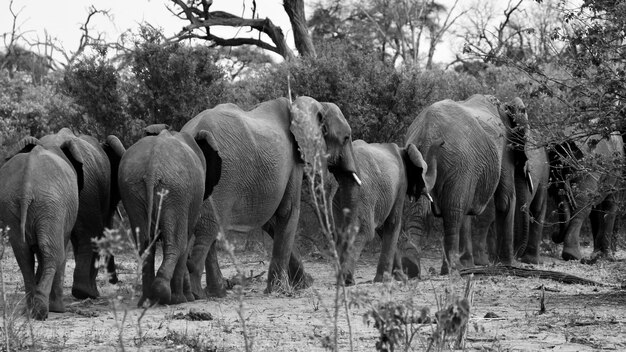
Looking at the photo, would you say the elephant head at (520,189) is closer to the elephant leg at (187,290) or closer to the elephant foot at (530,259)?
the elephant foot at (530,259)

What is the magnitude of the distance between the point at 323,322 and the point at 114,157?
3435mm

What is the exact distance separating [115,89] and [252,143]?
6.43m

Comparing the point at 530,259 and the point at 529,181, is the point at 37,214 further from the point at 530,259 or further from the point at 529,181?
the point at 530,259

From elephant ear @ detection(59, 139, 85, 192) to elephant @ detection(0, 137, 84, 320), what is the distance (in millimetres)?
611

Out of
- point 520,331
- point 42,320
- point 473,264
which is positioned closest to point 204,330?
point 42,320

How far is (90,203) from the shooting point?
9.73m

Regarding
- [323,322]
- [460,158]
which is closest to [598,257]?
[460,158]

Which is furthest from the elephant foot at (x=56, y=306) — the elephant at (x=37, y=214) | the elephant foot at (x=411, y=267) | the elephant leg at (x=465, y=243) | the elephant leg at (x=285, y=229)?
the elephant leg at (x=465, y=243)

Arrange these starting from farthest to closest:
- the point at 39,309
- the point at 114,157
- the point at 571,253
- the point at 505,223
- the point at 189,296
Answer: the point at 571,253
the point at 505,223
the point at 114,157
the point at 189,296
the point at 39,309

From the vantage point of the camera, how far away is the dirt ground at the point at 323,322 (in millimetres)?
6336

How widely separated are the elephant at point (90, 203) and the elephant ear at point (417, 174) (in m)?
3.03

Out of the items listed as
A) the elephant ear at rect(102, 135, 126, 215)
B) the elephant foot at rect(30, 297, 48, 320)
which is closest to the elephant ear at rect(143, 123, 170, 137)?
the elephant ear at rect(102, 135, 126, 215)

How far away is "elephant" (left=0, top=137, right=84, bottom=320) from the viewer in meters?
7.94

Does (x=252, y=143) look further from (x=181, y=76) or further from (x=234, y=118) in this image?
(x=181, y=76)
